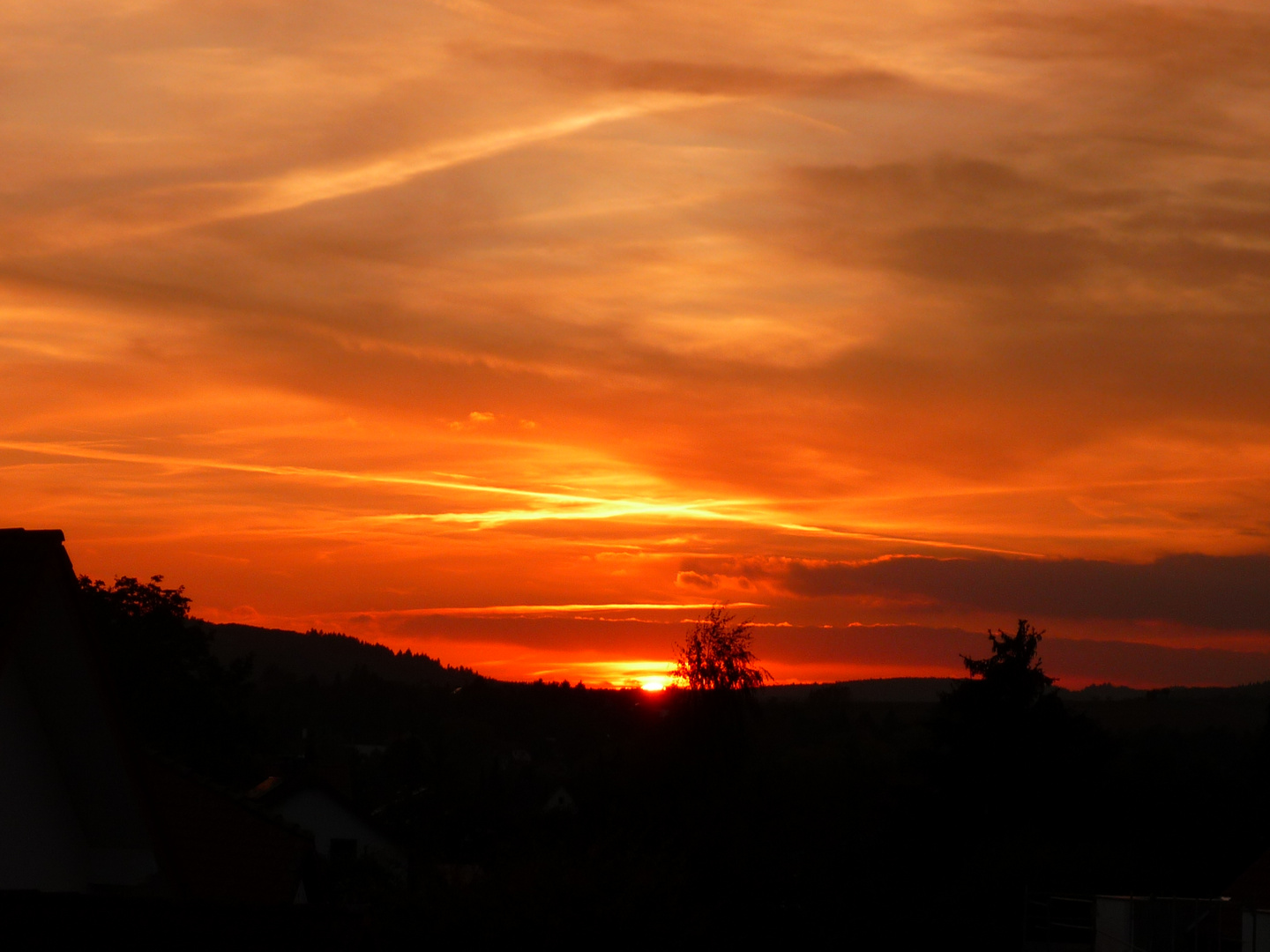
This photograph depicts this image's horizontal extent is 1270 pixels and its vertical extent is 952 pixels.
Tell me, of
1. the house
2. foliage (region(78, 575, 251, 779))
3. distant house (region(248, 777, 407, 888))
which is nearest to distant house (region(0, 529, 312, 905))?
the house

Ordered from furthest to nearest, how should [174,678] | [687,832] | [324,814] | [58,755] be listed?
[174,678] → [324,814] → [687,832] → [58,755]

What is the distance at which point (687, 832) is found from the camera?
4088 centimetres

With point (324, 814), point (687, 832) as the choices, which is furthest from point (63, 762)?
point (324, 814)

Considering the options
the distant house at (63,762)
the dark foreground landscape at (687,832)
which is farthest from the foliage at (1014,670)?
the distant house at (63,762)

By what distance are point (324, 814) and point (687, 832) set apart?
17.7 metres

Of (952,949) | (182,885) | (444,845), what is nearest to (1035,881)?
(952,949)

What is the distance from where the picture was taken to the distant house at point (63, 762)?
804 centimetres

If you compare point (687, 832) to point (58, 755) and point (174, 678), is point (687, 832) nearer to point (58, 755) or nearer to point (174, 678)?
point (174, 678)

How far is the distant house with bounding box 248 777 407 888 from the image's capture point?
1976 inches

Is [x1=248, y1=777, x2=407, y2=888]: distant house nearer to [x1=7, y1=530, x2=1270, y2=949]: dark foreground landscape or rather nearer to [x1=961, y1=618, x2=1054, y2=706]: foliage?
[x1=7, y1=530, x2=1270, y2=949]: dark foreground landscape

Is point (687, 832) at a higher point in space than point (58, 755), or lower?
lower

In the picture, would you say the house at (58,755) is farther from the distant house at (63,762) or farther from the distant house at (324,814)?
the distant house at (324,814)

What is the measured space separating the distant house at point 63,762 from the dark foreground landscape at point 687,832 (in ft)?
0.18

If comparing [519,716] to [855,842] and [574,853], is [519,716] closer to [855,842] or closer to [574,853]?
[855,842]
